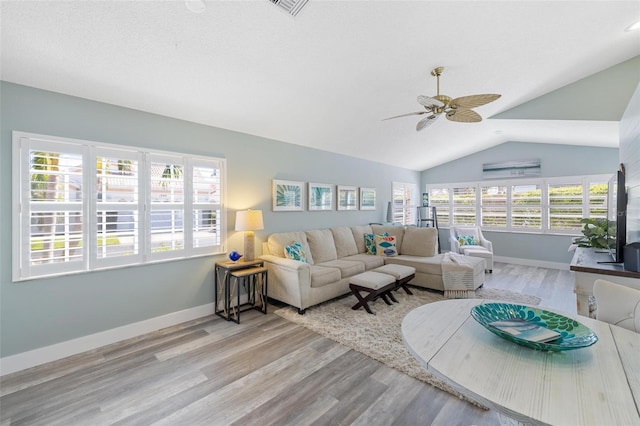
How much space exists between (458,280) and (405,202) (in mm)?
3467

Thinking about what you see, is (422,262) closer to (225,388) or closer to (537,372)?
(225,388)

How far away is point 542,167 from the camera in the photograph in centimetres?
605

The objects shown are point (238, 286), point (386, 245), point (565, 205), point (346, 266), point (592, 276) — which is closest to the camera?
point (592, 276)

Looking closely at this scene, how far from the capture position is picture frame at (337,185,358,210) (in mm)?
5411

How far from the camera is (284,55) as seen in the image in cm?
253

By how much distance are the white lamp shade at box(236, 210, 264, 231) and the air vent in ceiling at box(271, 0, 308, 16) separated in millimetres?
2260

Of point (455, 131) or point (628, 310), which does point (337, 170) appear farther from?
point (628, 310)

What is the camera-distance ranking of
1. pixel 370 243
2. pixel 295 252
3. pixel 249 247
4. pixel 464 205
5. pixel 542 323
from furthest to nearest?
pixel 464 205 → pixel 370 243 → pixel 295 252 → pixel 249 247 → pixel 542 323

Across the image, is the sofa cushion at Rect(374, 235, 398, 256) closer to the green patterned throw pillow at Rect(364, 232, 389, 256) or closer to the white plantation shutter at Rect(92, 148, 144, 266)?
the green patterned throw pillow at Rect(364, 232, 389, 256)

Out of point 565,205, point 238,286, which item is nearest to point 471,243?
point 565,205

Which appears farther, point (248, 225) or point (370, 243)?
point (370, 243)

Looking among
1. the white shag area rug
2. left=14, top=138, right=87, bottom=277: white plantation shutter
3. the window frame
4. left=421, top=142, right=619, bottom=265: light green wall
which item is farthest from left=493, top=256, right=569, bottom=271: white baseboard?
left=14, top=138, right=87, bottom=277: white plantation shutter

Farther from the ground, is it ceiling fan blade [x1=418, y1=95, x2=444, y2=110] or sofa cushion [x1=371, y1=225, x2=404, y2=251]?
ceiling fan blade [x1=418, y1=95, x2=444, y2=110]

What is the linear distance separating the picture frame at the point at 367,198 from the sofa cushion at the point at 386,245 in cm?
99
